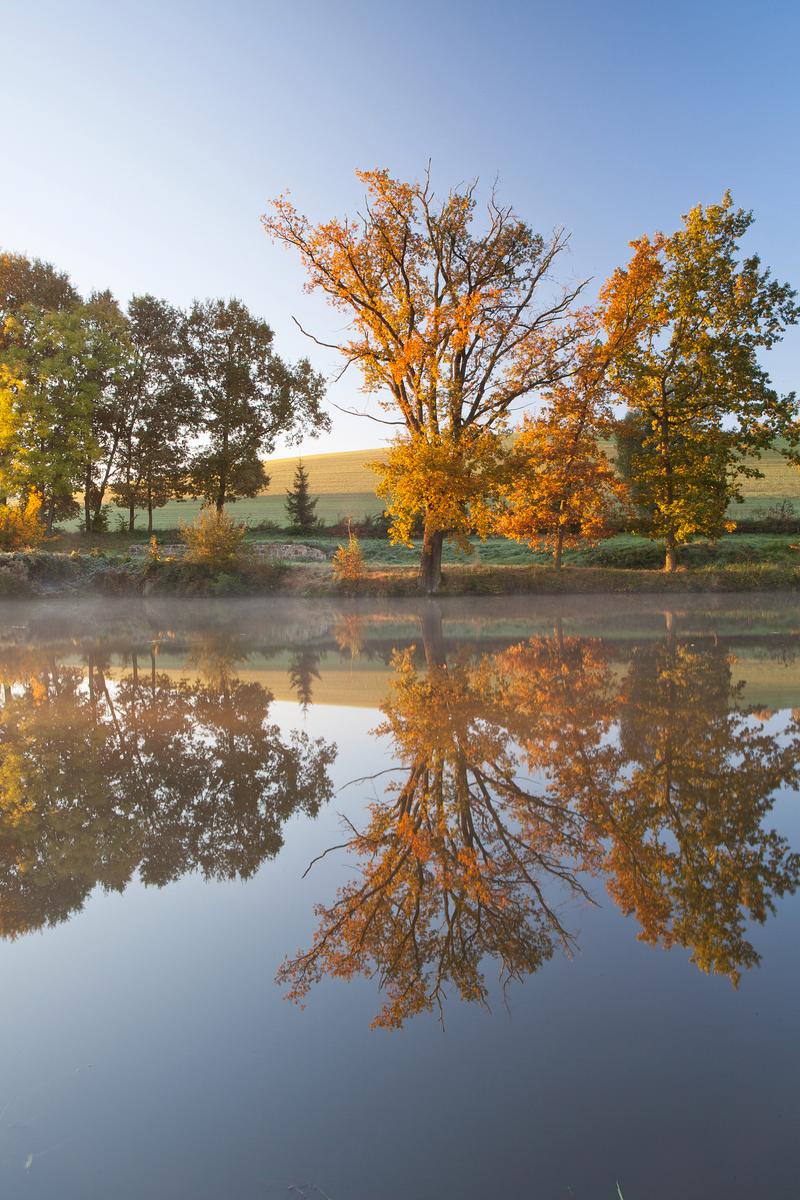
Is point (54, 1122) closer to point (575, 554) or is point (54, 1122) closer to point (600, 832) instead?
point (600, 832)

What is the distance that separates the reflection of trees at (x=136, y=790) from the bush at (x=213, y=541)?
16004 mm

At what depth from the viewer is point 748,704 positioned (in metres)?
8.22

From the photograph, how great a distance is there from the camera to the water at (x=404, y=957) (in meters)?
2.22

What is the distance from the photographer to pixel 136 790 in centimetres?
564

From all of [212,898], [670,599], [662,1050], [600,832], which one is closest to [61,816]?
[212,898]

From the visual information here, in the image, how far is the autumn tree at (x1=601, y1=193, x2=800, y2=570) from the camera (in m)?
25.4

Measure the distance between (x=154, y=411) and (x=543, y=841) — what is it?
37.4m

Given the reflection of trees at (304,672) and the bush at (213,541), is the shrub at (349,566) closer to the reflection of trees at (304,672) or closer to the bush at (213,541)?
the bush at (213,541)

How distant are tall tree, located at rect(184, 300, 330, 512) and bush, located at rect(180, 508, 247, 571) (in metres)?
12.5

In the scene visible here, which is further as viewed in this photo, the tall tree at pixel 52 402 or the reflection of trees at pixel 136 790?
the tall tree at pixel 52 402

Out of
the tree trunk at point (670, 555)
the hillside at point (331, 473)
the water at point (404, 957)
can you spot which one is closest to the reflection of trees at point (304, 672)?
the water at point (404, 957)

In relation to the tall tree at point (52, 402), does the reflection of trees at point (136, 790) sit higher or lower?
lower

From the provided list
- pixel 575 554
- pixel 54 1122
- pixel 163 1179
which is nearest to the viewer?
pixel 163 1179

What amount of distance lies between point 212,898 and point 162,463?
121ft
